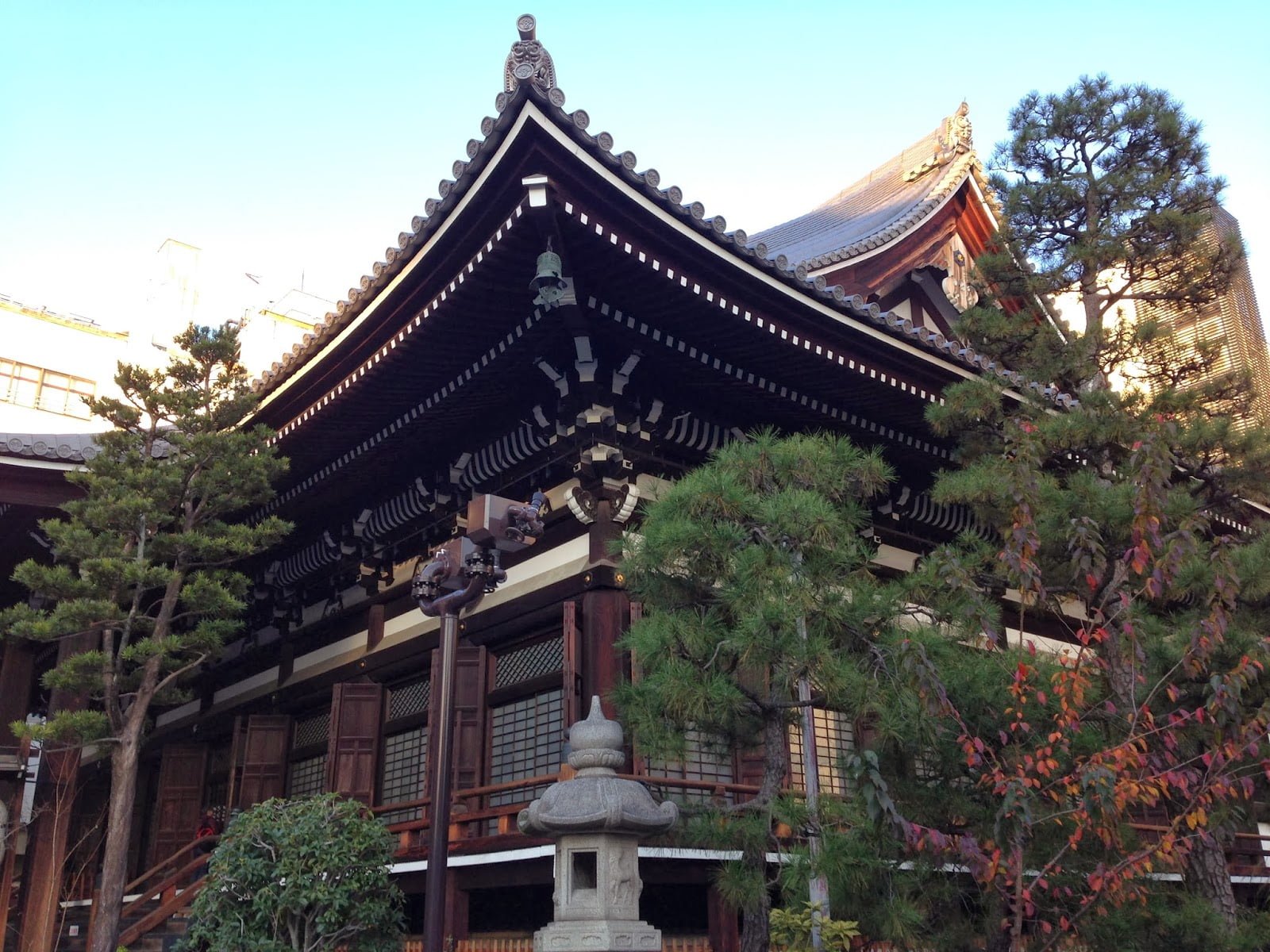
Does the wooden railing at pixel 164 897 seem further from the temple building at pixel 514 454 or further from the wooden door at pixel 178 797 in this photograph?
the wooden door at pixel 178 797

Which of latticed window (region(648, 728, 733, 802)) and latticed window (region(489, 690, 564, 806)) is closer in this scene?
latticed window (region(648, 728, 733, 802))

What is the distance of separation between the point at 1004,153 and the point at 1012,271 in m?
1.26

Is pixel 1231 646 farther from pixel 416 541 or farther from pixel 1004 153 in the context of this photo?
pixel 416 541

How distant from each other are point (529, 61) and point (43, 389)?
33574 mm

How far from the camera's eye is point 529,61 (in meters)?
8.05

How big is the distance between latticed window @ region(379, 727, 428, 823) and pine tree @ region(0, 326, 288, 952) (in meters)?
2.21

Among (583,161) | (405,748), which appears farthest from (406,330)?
(405,748)

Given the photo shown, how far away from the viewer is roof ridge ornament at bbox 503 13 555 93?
25.5ft

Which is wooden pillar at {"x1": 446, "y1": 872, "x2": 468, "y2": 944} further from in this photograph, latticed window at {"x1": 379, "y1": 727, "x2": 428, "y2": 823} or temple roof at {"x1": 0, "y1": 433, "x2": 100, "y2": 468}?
temple roof at {"x1": 0, "y1": 433, "x2": 100, "y2": 468}

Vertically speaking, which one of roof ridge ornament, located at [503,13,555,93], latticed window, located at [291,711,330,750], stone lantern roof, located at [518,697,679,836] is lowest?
stone lantern roof, located at [518,697,679,836]

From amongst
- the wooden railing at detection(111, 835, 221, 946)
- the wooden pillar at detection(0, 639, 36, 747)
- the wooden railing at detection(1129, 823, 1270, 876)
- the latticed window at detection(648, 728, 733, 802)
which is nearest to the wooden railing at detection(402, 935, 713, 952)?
the latticed window at detection(648, 728, 733, 802)

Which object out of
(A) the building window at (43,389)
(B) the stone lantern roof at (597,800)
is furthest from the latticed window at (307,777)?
(A) the building window at (43,389)

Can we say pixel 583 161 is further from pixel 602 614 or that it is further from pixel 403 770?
pixel 403 770

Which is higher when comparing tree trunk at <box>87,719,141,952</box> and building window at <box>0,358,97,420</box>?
building window at <box>0,358,97,420</box>
